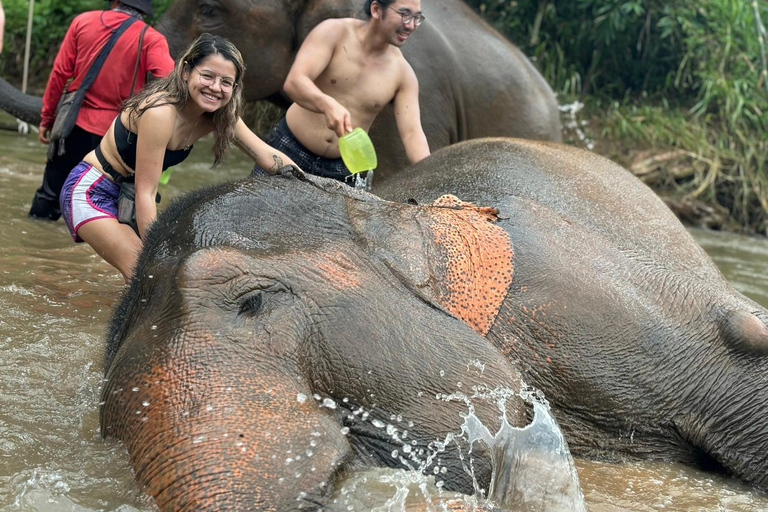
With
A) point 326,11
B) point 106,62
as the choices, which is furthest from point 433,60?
point 106,62

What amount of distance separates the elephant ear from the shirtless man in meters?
1.53

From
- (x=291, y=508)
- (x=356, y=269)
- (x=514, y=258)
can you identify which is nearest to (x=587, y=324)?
(x=514, y=258)

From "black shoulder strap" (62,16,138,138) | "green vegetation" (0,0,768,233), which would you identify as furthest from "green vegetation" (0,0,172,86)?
"black shoulder strap" (62,16,138,138)

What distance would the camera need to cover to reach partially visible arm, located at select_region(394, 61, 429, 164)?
467 cm

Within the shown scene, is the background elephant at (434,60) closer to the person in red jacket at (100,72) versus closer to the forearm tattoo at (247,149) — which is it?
the person in red jacket at (100,72)

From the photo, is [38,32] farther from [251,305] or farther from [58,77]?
[251,305]

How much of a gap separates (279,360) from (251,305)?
0.51ft

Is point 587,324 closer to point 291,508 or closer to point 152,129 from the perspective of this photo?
point 291,508

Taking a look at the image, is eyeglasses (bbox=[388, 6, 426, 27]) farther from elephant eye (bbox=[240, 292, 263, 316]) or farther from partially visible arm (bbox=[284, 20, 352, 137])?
elephant eye (bbox=[240, 292, 263, 316])

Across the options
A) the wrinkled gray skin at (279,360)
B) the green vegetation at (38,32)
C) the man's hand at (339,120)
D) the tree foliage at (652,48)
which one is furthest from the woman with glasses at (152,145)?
the green vegetation at (38,32)

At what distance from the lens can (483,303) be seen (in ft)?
8.87

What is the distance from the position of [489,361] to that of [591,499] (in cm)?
47

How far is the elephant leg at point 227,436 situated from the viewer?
188 centimetres

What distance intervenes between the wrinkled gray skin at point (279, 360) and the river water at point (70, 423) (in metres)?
0.11
